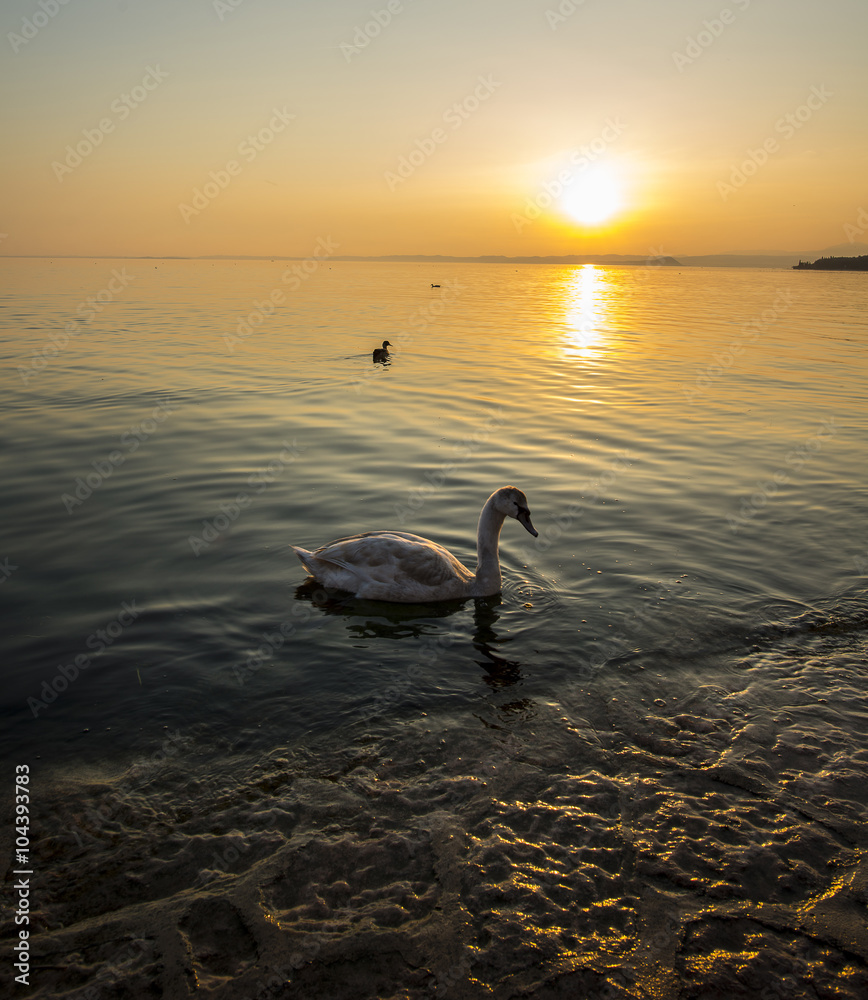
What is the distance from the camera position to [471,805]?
219 inches

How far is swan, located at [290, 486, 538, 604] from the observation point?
908 cm

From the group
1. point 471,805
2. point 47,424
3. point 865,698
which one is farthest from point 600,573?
point 47,424

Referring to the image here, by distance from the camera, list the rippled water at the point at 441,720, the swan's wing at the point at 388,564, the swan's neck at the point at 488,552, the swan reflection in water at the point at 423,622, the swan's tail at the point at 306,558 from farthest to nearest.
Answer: the swan's tail at the point at 306,558 → the swan's neck at the point at 488,552 → the swan's wing at the point at 388,564 → the swan reflection in water at the point at 423,622 → the rippled water at the point at 441,720

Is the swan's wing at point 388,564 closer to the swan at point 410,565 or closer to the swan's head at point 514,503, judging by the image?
the swan at point 410,565

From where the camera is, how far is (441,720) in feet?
22.1

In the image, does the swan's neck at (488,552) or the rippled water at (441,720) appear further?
the swan's neck at (488,552)

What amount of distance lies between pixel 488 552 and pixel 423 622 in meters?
1.28

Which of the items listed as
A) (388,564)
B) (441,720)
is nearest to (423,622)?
(388,564)

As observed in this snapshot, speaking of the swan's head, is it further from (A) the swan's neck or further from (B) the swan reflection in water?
(B) the swan reflection in water

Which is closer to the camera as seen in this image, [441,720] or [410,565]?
[441,720]

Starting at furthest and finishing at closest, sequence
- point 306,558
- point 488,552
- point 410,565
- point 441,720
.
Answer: point 306,558 → point 488,552 → point 410,565 → point 441,720

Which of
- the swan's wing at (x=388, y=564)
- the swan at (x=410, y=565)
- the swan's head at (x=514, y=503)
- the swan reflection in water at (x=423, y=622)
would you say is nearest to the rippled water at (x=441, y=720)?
the swan reflection in water at (x=423, y=622)

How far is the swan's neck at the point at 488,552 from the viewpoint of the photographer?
9.35 m

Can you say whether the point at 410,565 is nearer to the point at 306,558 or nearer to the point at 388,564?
the point at 388,564
